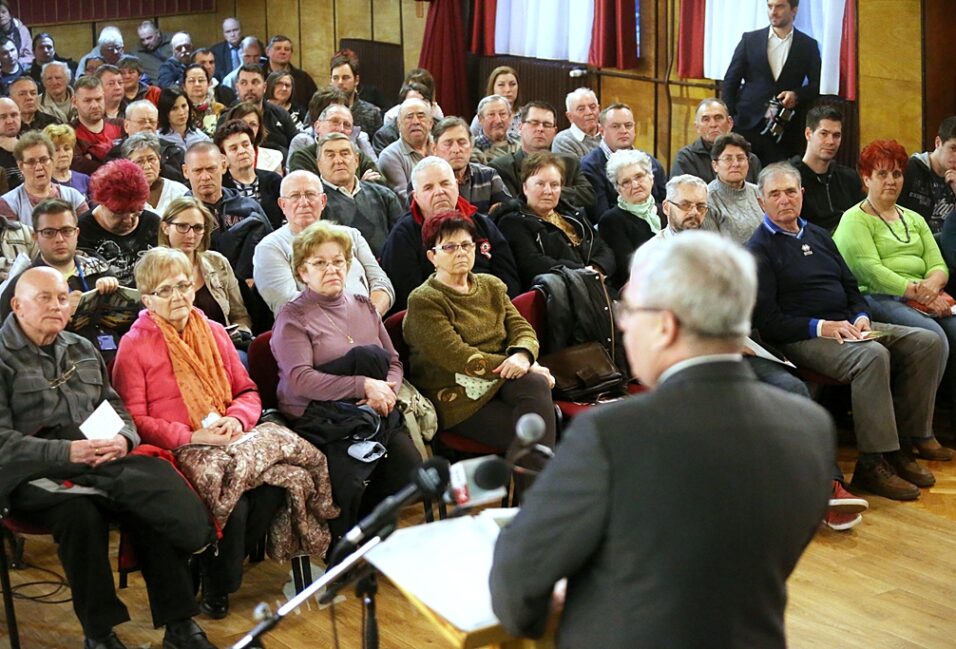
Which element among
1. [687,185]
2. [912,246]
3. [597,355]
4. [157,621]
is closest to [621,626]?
[157,621]

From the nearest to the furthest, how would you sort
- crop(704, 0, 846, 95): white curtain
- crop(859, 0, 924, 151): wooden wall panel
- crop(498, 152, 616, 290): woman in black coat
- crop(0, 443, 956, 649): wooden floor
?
crop(0, 443, 956, 649): wooden floor < crop(498, 152, 616, 290): woman in black coat < crop(859, 0, 924, 151): wooden wall panel < crop(704, 0, 846, 95): white curtain

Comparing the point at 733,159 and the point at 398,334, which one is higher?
the point at 733,159

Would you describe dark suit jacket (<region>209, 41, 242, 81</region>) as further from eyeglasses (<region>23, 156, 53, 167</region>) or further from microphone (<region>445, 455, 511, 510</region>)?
microphone (<region>445, 455, 511, 510</region>)

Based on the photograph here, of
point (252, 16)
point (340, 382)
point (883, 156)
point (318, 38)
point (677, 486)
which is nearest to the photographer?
point (677, 486)

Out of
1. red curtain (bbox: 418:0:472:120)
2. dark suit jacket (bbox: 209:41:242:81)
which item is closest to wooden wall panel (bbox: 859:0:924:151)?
red curtain (bbox: 418:0:472:120)

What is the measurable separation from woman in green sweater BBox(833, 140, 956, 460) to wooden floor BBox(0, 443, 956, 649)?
110cm

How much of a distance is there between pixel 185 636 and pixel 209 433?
563 millimetres

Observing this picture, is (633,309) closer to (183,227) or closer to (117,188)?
(183,227)

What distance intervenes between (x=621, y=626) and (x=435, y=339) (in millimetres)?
2431

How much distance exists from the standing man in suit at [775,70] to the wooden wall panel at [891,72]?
29 centimetres

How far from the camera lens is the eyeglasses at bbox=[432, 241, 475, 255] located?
410 cm

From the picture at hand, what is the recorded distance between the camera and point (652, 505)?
1.63m

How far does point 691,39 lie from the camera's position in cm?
791

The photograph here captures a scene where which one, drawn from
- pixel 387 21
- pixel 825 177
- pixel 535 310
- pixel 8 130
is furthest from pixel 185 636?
pixel 387 21
